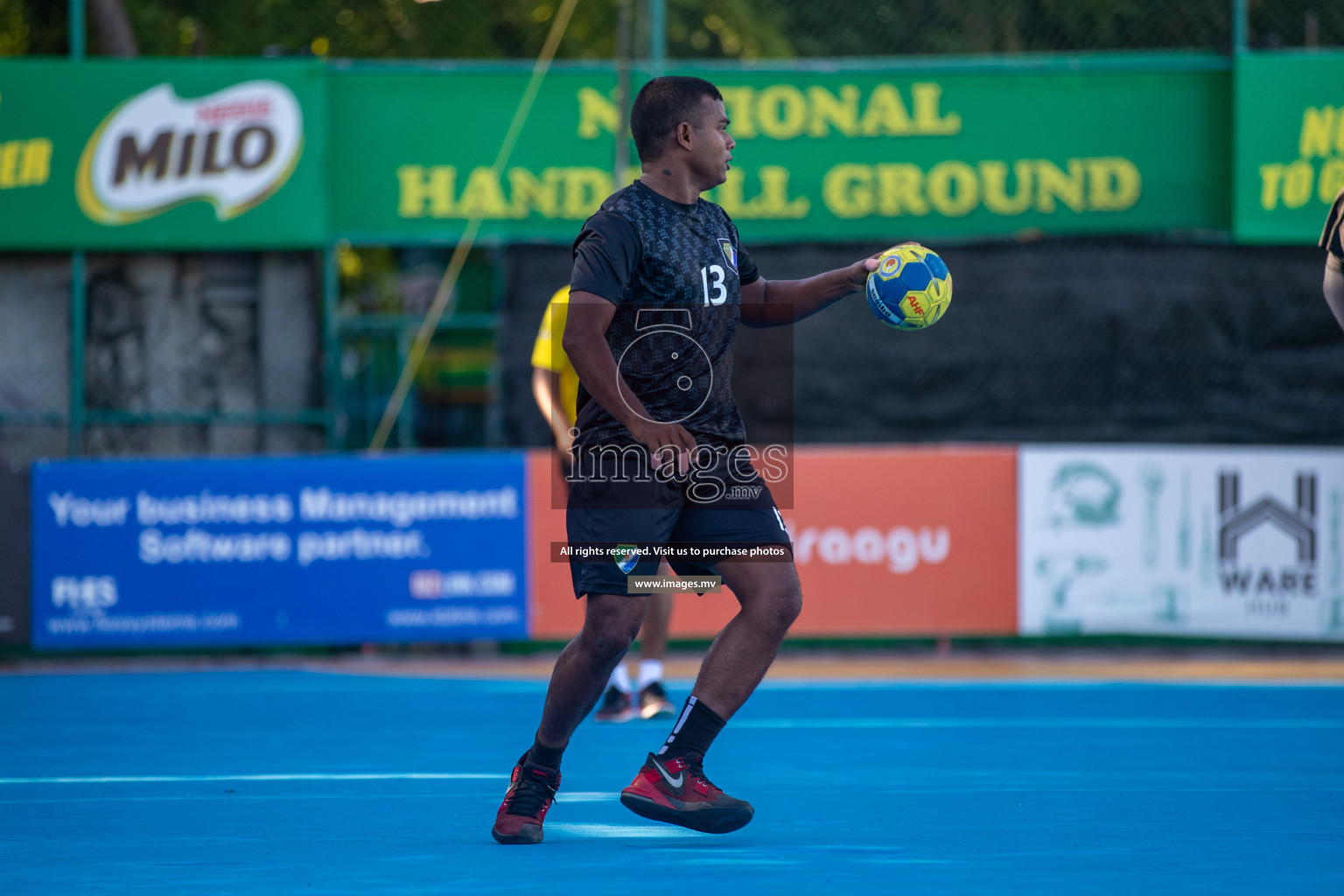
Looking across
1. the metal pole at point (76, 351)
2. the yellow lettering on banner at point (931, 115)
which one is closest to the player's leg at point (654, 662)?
the yellow lettering on banner at point (931, 115)

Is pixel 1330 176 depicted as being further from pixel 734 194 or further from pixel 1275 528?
pixel 734 194

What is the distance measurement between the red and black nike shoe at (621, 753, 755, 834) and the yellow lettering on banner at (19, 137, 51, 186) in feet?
28.5

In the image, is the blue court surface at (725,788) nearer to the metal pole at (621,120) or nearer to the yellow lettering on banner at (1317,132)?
the metal pole at (621,120)

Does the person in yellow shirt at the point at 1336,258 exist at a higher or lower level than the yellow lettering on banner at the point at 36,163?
lower

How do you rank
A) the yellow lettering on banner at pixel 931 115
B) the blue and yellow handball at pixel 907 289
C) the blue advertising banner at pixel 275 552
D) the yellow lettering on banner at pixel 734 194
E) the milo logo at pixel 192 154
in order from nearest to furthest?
1. the blue and yellow handball at pixel 907 289
2. the blue advertising banner at pixel 275 552
3. the milo logo at pixel 192 154
4. the yellow lettering on banner at pixel 734 194
5. the yellow lettering on banner at pixel 931 115

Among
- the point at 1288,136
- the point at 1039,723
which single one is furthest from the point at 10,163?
the point at 1288,136

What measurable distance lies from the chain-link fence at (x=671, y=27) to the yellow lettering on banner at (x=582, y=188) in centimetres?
107

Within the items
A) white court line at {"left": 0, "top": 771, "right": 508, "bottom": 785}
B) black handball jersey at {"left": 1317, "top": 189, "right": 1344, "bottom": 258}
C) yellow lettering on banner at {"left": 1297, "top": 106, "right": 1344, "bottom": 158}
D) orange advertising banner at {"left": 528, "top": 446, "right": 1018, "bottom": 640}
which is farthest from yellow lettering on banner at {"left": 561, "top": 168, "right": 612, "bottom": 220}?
black handball jersey at {"left": 1317, "top": 189, "right": 1344, "bottom": 258}

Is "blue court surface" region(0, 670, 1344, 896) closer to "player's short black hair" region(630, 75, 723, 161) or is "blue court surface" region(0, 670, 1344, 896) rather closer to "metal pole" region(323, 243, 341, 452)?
"player's short black hair" region(630, 75, 723, 161)

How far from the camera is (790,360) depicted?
11.2m

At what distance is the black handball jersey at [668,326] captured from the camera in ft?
14.4

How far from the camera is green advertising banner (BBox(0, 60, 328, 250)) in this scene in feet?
37.1

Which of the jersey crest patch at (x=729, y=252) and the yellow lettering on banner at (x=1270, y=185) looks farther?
the yellow lettering on banner at (x=1270, y=185)

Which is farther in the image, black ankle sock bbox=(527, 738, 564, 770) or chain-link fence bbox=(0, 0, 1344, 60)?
chain-link fence bbox=(0, 0, 1344, 60)
